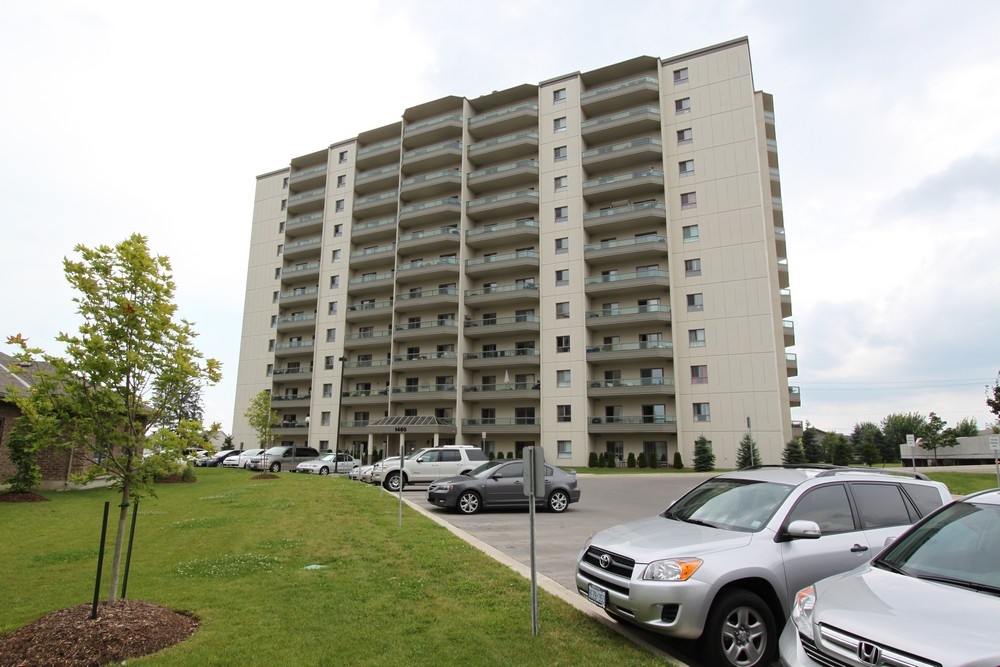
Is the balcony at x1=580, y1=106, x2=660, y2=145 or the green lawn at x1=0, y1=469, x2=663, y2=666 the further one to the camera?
the balcony at x1=580, y1=106, x2=660, y2=145

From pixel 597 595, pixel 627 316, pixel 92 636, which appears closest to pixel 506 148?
pixel 627 316

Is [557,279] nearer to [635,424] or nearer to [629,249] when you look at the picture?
[629,249]

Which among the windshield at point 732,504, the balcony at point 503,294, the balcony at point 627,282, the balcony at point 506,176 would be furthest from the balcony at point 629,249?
the windshield at point 732,504

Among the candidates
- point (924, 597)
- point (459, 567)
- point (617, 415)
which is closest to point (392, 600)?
point (459, 567)

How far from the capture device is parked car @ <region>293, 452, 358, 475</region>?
115 feet

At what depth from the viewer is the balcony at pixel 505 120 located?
157ft

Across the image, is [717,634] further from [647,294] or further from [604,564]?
[647,294]

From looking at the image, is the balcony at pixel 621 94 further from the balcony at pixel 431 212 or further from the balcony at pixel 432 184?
the balcony at pixel 431 212

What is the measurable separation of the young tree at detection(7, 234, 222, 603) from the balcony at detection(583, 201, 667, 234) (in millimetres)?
39415

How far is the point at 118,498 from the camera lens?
18625 millimetres

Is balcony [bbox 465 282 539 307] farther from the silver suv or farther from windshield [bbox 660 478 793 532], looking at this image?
the silver suv

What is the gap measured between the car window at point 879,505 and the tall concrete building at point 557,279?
3346 cm

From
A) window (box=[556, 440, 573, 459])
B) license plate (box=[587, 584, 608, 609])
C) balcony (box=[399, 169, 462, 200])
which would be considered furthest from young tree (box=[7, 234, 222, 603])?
balcony (box=[399, 169, 462, 200])

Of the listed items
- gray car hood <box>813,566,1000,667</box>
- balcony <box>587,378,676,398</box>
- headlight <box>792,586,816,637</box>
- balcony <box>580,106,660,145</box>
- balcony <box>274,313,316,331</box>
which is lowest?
headlight <box>792,586,816,637</box>
